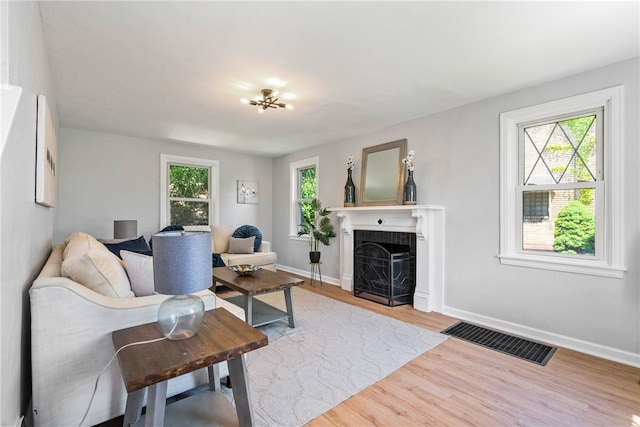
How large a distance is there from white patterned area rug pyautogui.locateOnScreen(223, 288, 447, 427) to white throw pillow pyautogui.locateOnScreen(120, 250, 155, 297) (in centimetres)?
89

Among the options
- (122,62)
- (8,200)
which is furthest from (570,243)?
(122,62)

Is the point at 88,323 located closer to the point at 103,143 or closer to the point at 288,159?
the point at 103,143

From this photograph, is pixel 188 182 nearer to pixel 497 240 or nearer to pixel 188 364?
pixel 188 364

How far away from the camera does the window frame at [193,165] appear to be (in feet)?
16.6

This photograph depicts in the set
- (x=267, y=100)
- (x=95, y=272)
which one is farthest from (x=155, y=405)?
(x=267, y=100)

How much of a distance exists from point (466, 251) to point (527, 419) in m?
1.85

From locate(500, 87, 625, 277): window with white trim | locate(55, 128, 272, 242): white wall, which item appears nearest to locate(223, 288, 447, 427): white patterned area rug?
locate(500, 87, 625, 277): window with white trim

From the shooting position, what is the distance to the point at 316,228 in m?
5.29

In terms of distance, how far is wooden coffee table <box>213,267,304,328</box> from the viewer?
2.81 meters

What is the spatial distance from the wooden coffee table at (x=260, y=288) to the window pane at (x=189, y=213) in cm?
233

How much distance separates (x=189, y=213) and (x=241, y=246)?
4.19 feet

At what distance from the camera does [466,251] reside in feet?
11.0

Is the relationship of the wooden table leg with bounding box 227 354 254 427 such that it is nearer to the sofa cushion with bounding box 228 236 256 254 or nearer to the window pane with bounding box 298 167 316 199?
the sofa cushion with bounding box 228 236 256 254

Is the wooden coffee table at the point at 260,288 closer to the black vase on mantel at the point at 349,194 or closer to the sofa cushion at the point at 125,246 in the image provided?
the sofa cushion at the point at 125,246
